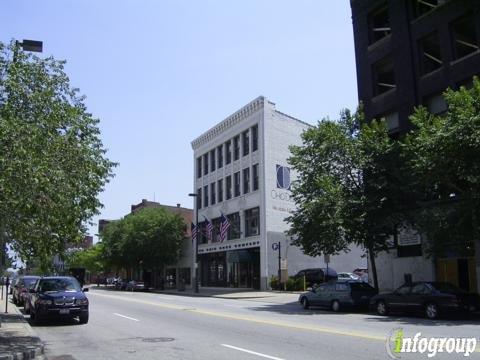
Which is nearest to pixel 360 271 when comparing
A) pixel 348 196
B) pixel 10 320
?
pixel 348 196

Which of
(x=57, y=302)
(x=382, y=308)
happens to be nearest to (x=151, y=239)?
(x=382, y=308)

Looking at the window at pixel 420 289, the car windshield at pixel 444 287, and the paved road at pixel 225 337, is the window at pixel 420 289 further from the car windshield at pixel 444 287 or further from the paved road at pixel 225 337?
the paved road at pixel 225 337

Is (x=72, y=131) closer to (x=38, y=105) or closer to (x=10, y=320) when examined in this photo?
(x=38, y=105)

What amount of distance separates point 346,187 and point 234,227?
77.8 ft

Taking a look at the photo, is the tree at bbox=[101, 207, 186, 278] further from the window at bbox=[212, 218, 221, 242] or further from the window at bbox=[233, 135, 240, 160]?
the window at bbox=[233, 135, 240, 160]

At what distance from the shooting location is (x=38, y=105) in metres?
13.3

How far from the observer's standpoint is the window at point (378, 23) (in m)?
35.4

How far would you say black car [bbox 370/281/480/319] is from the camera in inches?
816

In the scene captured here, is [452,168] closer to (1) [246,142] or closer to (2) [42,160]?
(2) [42,160]

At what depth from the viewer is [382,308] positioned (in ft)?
77.8

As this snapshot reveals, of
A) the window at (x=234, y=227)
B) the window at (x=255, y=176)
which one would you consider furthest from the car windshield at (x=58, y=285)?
the window at (x=234, y=227)

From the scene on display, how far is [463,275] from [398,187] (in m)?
6.46

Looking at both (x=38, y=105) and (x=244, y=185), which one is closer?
(x=38, y=105)

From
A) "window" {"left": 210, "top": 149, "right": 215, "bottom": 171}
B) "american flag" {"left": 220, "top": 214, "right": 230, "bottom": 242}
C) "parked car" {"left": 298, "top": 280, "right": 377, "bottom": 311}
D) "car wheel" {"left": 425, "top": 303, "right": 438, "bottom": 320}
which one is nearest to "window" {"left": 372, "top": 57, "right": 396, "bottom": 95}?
"parked car" {"left": 298, "top": 280, "right": 377, "bottom": 311}
